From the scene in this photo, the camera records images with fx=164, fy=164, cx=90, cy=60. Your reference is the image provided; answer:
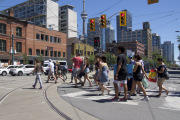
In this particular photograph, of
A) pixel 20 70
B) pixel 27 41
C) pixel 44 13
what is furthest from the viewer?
pixel 44 13

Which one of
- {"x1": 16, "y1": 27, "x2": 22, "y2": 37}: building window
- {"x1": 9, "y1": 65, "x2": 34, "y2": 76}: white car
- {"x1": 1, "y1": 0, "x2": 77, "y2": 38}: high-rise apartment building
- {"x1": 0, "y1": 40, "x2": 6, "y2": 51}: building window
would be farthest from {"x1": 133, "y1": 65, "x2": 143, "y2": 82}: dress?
{"x1": 1, "y1": 0, "x2": 77, "y2": 38}: high-rise apartment building

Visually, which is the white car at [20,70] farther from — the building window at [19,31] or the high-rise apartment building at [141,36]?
the high-rise apartment building at [141,36]

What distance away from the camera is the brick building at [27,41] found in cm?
3247

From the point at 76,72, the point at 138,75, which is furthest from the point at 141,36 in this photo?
the point at 138,75

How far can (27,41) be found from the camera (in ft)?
120

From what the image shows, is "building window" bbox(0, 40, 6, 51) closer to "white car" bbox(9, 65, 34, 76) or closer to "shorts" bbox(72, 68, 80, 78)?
"white car" bbox(9, 65, 34, 76)

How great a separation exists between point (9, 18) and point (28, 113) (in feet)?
110

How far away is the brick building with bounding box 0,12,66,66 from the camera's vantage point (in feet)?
107

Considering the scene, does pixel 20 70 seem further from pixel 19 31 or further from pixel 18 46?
pixel 19 31

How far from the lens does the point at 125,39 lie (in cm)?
14512

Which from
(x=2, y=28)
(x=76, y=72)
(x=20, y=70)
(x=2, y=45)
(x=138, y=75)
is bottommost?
(x=20, y=70)

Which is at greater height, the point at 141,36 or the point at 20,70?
the point at 141,36

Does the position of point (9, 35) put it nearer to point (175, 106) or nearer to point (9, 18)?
point (9, 18)

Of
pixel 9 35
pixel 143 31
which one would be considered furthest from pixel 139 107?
pixel 143 31
